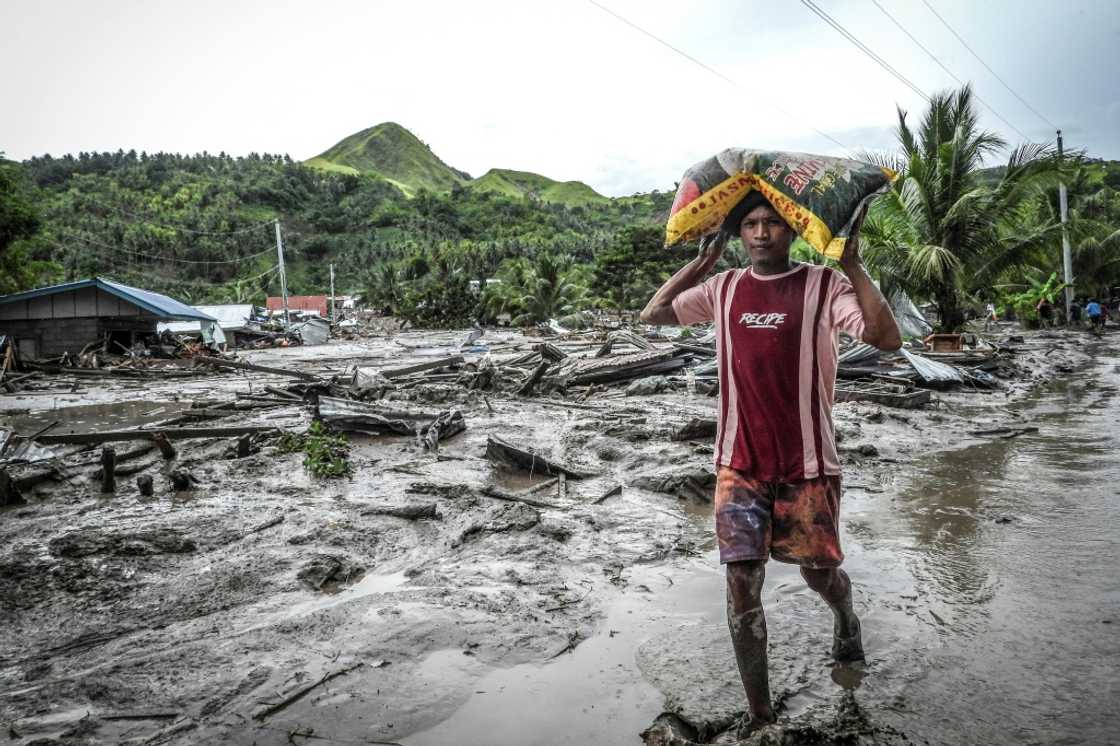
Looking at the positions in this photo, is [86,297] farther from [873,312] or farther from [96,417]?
[873,312]

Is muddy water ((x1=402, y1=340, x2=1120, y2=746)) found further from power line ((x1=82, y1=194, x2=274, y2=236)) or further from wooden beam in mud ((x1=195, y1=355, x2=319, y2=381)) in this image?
power line ((x1=82, y1=194, x2=274, y2=236))

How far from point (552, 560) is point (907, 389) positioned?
8888 millimetres

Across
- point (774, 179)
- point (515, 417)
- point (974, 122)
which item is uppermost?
point (974, 122)

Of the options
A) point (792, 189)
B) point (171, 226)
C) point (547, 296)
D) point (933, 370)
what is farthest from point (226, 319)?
point (171, 226)

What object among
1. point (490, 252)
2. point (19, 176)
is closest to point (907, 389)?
point (19, 176)

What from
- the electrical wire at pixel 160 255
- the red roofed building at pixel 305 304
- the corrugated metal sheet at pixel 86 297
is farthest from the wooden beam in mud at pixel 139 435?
the electrical wire at pixel 160 255

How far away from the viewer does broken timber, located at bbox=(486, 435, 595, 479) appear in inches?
244

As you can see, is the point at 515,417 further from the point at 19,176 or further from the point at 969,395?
the point at 19,176

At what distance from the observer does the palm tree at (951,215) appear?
52.0 feet

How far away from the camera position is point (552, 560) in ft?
12.8

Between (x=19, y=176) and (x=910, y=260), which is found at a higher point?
(x=19, y=176)

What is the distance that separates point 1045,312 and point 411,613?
33.7 metres

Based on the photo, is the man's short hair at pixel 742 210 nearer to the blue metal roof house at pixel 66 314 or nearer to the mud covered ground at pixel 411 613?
the mud covered ground at pixel 411 613

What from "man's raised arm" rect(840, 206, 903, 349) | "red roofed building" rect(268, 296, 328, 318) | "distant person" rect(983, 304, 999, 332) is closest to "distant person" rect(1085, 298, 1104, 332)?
"distant person" rect(983, 304, 999, 332)
